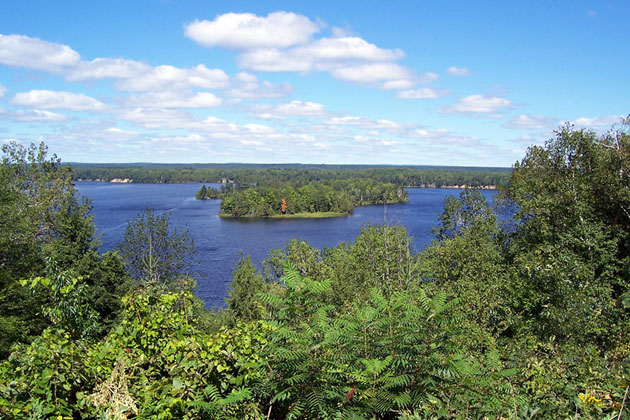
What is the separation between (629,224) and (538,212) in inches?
125

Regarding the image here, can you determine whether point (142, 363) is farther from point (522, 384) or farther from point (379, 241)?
point (379, 241)

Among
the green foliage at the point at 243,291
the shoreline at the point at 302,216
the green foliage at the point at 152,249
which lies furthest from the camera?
the shoreline at the point at 302,216

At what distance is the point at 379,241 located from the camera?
30.5 metres

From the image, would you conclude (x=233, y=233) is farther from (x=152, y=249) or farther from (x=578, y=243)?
(x=578, y=243)

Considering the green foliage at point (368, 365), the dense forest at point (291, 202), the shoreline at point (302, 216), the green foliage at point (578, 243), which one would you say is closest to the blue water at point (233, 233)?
the shoreline at point (302, 216)

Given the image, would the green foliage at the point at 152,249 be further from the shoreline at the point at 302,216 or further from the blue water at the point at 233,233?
the shoreline at the point at 302,216

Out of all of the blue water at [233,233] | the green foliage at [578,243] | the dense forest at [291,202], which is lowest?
the blue water at [233,233]

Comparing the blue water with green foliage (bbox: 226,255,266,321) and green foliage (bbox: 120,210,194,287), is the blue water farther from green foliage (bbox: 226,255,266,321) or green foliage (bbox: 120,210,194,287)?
green foliage (bbox: 226,255,266,321)

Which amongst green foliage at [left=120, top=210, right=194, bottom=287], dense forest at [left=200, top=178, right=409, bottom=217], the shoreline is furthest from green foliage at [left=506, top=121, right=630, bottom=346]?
the shoreline

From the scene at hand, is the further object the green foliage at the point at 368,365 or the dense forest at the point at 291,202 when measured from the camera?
the dense forest at the point at 291,202

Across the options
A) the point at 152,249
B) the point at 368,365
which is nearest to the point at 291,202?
the point at 152,249

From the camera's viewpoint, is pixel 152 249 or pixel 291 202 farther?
pixel 291 202

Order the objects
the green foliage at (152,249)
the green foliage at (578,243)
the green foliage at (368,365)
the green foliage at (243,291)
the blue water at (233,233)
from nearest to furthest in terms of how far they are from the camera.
A: the green foliage at (368,365) < the green foliage at (578,243) < the green foliage at (243,291) < the green foliage at (152,249) < the blue water at (233,233)

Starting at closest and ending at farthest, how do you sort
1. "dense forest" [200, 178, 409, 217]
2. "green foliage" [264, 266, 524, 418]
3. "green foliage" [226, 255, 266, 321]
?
"green foliage" [264, 266, 524, 418] < "green foliage" [226, 255, 266, 321] < "dense forest" [200, 178, 409, 217]
